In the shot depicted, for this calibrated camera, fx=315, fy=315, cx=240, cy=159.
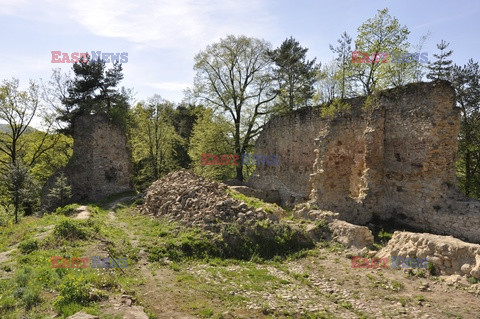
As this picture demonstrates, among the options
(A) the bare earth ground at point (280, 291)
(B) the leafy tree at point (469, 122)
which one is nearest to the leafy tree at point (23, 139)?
(A) the bare earth ground at point (280, 291)

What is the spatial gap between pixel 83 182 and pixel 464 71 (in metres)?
25.9

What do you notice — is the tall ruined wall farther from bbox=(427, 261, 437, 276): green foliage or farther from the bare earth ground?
bbox=(427, 261, 437, 276): green foliage

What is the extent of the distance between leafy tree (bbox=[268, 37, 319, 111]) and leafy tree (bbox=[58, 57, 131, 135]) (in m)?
13.3

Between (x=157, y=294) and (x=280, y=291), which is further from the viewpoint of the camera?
(x=280, y=291)

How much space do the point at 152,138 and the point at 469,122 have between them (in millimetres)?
22559

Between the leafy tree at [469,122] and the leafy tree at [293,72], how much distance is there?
10485 millimetres

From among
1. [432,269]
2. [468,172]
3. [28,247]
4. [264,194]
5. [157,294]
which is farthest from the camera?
[264,194]

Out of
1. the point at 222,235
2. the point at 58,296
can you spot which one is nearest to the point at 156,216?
the point at 222,235

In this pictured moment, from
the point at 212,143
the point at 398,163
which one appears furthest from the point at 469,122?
the point at 212,143

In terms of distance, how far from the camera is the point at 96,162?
22.0m

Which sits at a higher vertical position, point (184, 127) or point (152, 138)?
point (184, 127)

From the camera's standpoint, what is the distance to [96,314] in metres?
5.69

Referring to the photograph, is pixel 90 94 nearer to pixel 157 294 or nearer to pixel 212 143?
pixel 212 143

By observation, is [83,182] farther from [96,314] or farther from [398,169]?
[398,169]
